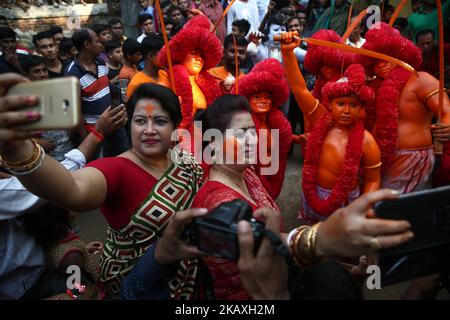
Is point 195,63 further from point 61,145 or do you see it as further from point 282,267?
point 282,267

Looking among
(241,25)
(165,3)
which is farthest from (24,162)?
(165,3)

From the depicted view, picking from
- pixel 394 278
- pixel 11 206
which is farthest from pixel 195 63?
pixel 394 278

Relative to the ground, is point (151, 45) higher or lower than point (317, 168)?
higher

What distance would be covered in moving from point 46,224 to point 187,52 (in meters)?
1.96

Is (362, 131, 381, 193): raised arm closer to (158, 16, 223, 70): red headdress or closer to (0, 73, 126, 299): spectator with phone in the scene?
(158, 16, 223, 70): red headdress

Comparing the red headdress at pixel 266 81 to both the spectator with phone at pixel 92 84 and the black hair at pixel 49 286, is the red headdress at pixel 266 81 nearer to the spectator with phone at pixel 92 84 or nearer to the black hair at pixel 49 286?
the spectator with phone at pixel 92 84

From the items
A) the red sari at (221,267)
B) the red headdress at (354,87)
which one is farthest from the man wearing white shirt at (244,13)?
the red sari at (221,267)

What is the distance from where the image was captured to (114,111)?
1.73 metres

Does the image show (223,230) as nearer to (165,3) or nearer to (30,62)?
(30,62)

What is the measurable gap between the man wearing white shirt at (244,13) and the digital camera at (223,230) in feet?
16.5

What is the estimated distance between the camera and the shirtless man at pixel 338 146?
8.09 ft

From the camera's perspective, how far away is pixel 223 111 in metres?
1.83

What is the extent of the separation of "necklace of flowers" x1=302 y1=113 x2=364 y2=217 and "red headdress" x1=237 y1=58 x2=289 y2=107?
397 mm

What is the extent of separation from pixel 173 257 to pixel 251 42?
14.0 ft
